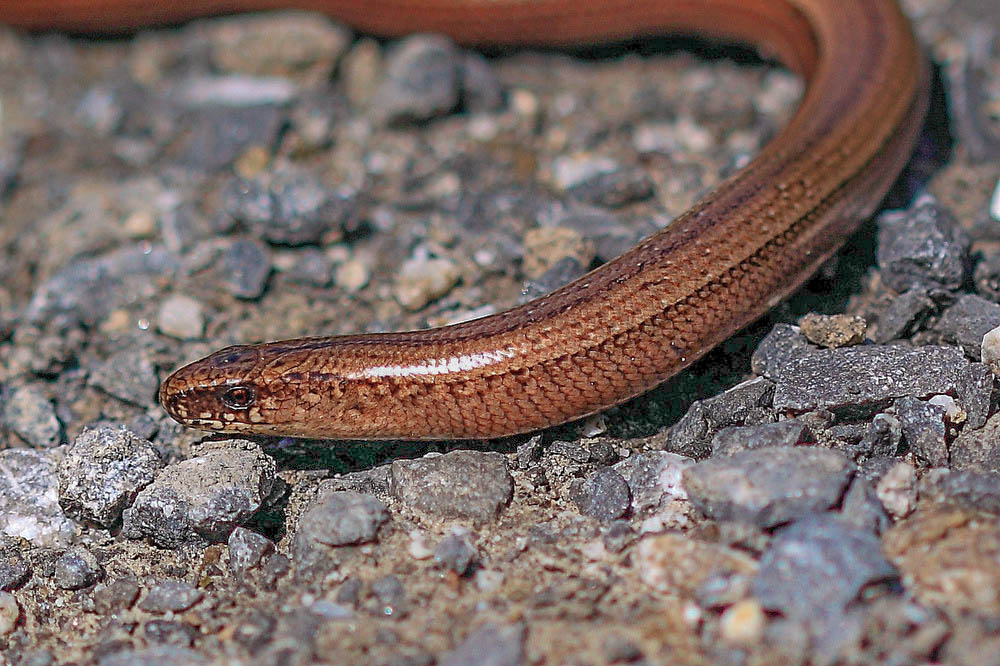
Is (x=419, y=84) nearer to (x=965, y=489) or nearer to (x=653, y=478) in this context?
(x=653, y=478)

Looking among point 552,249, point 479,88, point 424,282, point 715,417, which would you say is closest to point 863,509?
point 715,417

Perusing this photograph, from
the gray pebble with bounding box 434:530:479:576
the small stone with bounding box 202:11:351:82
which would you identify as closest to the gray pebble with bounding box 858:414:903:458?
the gray pebble with bounding box 434:530:479:576

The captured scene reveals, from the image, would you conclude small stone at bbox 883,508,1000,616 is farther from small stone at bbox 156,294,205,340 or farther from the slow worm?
small stone at bbox 156,294,205,340

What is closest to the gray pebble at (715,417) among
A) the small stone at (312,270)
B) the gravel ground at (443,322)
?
the gravel ground at (443,322)

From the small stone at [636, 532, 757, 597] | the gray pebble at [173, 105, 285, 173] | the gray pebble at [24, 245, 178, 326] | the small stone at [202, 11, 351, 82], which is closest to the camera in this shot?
the small stone at [636, 532, 757, 597]

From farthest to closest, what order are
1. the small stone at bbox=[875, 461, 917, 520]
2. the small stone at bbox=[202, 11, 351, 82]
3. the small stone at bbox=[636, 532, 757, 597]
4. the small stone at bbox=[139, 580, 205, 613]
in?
the small stone at bbox=[202, 11, 351, 82] < the small stone at bbox=[139, 580, 205, 613] < the small stone at bbox=[875, 461, 917, 520] < the small stone at bbox=[636, 532, 757, 597]

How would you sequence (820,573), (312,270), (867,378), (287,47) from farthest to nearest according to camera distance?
(287,47), (312,270), (867,378), (820,573)

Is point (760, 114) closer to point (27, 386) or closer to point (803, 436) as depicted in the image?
point (803, 436)
